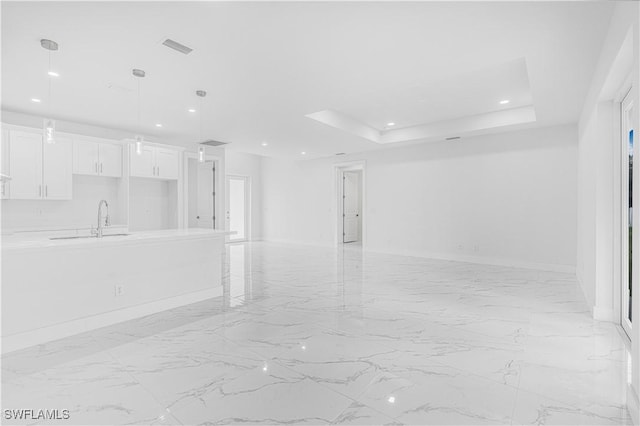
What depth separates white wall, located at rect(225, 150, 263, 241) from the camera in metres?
10.2

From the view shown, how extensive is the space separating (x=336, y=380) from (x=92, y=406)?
1.42 m

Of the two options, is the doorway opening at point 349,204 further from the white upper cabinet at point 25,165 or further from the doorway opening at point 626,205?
the white upper cabinet at point 25,165

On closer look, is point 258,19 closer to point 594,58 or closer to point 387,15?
point 387,15

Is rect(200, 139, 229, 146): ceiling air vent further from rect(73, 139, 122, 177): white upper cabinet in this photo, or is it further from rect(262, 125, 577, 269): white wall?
rect(262, 125, 577, 269): white wall

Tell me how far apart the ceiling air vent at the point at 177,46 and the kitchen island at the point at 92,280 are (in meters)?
1.91

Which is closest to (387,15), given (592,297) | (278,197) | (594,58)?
(594,58)

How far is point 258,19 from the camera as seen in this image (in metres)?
2.60

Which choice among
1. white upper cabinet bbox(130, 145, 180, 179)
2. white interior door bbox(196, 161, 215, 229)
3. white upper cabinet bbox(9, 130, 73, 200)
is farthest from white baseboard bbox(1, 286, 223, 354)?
white interior door bbox(196, 161, 215, 229)

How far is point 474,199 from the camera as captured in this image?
6828 millimetres

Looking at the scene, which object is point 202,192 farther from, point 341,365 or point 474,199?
point 341,365

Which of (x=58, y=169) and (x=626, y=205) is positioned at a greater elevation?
(x=58, y=169)

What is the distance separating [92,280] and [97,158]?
340 centimetres

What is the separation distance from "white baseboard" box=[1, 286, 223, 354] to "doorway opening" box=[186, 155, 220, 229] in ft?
13.1

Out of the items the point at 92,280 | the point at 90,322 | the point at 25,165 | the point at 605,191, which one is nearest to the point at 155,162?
the point at 25,165
